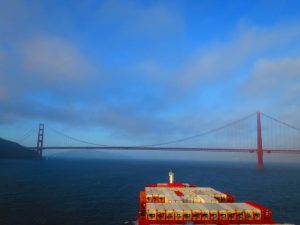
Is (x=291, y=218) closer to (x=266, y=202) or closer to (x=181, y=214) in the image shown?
(x=266, y=202)

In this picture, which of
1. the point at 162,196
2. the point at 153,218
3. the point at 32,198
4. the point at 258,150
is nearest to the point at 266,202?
the point at 162,196

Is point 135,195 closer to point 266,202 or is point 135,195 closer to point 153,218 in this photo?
point 266,202

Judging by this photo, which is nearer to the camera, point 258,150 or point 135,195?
point 135,195

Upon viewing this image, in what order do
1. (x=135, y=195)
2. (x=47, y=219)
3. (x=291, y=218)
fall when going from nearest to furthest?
(x=47, y=219) → (x=291, y=218) → (x=135, y=195)

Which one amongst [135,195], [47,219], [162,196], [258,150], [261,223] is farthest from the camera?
[258,150]

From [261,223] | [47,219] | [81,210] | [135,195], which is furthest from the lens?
[135,195]

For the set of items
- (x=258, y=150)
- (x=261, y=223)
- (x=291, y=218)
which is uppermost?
(x=258, y=150)

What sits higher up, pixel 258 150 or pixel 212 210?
pixel 258 150

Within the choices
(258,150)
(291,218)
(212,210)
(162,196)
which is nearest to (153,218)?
(212,210)

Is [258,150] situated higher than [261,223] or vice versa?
[258,150]
